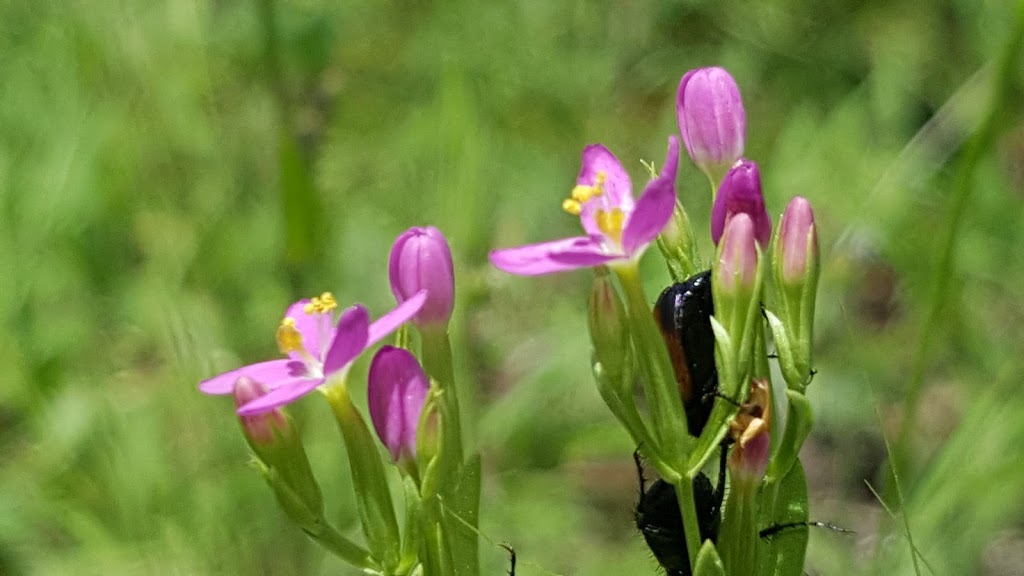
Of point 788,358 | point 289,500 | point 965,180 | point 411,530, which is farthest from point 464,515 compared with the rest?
point 965,180

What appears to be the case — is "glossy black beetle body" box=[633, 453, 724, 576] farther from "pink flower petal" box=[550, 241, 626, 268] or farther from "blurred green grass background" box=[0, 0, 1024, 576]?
"blurred green grass background" box=[0, 0, 1024, 576]

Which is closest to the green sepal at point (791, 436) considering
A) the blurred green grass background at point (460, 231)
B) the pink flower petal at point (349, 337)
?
the pink flower petal at point (349, 337)

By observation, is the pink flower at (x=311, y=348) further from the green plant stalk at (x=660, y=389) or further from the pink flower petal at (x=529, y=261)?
the green plant stalk at (x=660, y=389)

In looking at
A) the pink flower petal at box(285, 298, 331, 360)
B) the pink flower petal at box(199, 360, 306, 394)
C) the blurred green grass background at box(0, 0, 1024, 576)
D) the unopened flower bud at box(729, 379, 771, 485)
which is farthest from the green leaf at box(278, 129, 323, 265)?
the unopened flower bud at box(729, 379, 771, 485)

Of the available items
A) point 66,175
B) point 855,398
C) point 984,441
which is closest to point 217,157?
point 66,175

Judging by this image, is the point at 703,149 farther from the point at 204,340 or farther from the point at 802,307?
the point at 204,340
